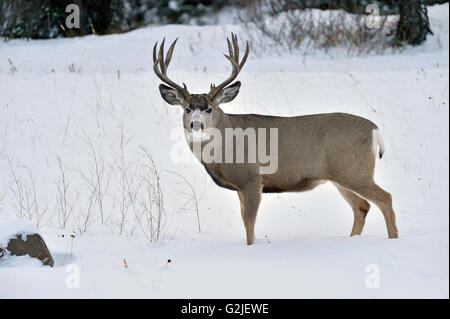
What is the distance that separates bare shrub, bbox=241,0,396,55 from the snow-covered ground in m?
0.40

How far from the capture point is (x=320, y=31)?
46.7ft

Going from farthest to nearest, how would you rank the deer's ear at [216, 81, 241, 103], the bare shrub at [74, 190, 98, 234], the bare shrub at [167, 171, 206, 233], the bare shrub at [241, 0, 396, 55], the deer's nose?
the bare shrub at [241, 0, 396, 55] → the bare shrub at [167, 171, 206, 233] → the bare shrub at [74, 190, 98, 234] → the deer's ear at [216, 81, 241, 103] → the deer's nose

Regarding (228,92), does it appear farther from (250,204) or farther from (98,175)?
(98,175)

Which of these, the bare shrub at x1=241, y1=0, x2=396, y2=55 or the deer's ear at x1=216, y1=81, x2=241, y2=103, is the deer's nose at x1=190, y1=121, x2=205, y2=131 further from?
the bare shrub at x1=241, y1=0, x2=396, y2=55

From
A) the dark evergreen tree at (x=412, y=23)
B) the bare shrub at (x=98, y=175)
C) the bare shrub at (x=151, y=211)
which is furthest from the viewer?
the dark evergreen tree at (x=412, y=23)

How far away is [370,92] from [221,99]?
5135 mm

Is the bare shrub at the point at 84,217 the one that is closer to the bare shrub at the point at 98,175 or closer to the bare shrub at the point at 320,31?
the bare shrub at the point at 98,175

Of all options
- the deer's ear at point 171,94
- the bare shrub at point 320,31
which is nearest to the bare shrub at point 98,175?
the deer's ear at point 171,94

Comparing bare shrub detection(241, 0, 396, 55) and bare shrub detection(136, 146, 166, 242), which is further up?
bare shrub detection(241, 0, 396, 55)

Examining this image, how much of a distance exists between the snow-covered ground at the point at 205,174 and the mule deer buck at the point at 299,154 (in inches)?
16.7

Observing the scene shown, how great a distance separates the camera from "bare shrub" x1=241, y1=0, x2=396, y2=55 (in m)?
14.0

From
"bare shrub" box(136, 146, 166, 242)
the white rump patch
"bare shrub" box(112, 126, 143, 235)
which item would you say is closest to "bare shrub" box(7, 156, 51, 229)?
"bare shrub" box(112, 126, 143, 235)

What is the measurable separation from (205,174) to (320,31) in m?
6.21

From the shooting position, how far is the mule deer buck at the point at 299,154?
635 cm
